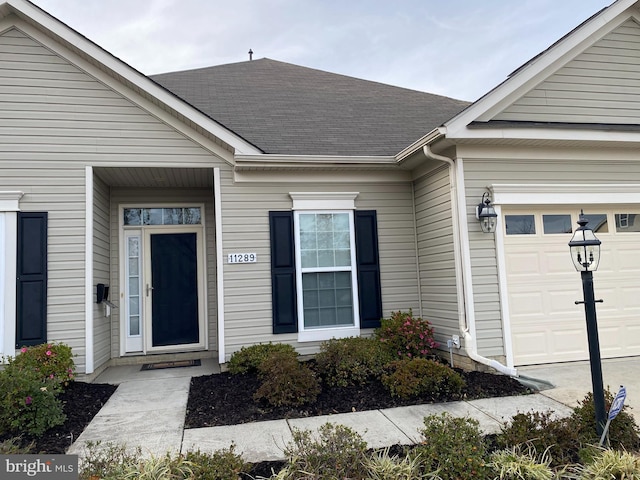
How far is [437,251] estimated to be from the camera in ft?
20.7

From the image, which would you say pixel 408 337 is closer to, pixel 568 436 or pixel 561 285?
pixel 561 285

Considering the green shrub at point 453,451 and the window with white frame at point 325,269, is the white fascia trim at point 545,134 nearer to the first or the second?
the window with white frame at point 325,269

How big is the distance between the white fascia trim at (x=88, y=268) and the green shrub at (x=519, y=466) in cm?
507

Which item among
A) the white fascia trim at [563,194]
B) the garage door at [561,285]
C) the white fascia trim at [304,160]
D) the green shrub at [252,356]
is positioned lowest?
the green shrub at [252,356]

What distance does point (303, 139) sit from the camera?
280 inches

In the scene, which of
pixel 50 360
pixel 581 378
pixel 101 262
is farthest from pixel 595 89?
pixel 50 360

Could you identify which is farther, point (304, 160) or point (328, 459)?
point (304, 160)

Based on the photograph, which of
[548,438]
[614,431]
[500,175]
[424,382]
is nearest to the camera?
[548,438]

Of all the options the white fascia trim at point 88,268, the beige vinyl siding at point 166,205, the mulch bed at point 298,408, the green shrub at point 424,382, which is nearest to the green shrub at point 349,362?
the mulch bed at point 298,408

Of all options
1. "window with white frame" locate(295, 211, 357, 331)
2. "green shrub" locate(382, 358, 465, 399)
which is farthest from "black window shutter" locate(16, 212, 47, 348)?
"green shrub" locate(382, 358, 465, 399)

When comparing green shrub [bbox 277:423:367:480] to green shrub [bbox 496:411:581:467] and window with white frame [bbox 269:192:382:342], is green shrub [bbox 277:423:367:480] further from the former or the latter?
window with white frame [bbox 269:192:382:342]

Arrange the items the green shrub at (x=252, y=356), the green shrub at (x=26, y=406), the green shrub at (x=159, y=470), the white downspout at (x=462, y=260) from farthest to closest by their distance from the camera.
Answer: the green shrub at (x=252, y=356) < the white downspout at (x=462, y=260) < the green shrub at (x=26, y=406) < the green shrub at (x=159, y=470)

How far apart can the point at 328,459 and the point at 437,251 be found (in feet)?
13.2

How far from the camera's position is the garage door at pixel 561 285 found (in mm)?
5887
